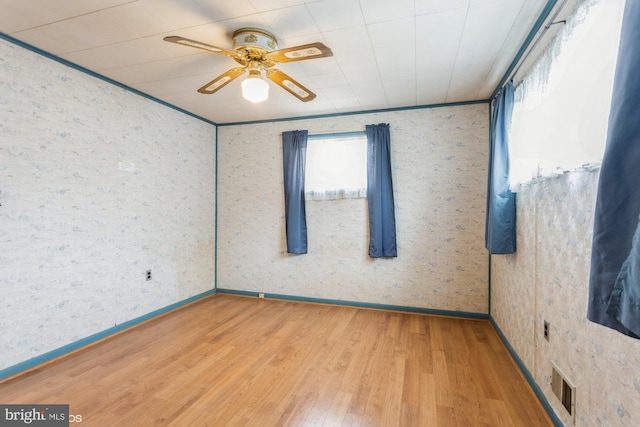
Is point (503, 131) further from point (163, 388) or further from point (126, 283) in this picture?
point (126, 283)

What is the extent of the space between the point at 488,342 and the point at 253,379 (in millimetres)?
2109

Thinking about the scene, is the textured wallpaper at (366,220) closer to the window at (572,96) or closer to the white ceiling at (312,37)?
the white ceiling at (312,37)

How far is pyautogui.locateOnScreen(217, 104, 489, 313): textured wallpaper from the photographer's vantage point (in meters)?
3.31

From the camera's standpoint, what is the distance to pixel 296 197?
380 centimetres

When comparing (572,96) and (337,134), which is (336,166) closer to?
(337,134)

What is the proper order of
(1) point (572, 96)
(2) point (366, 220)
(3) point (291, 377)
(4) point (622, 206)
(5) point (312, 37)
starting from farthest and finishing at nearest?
(2) point (366, 220) < (3) point (291, 377) < (5) point (312, 37) < (1) point (572, 96) < (4) point (622, 206)

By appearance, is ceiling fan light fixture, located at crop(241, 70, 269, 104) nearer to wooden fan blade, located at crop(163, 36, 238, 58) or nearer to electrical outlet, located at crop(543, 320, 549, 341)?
wooden fan blade, located at crop(163, 36, 238, 58)

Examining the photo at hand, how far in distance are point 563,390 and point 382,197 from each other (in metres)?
2.30

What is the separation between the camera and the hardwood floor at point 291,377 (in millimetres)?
1752

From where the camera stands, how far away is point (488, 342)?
2705 mm

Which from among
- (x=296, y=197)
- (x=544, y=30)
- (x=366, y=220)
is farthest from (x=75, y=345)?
(x=544, y=30)

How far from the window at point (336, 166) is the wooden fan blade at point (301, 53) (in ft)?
6.21

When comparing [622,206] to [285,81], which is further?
[285,81]

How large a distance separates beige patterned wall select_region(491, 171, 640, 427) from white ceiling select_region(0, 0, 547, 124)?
3.66 feet
